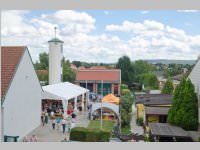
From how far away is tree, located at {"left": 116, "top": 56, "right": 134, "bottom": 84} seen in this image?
4978 centimetres

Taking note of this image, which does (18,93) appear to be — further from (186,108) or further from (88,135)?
(186,108)

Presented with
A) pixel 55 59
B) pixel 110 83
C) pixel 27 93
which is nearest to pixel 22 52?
pixel 27 93

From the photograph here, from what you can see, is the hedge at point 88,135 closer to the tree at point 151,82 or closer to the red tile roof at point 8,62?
the red tile roof at point 8,62

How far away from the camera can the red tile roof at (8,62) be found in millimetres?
12047

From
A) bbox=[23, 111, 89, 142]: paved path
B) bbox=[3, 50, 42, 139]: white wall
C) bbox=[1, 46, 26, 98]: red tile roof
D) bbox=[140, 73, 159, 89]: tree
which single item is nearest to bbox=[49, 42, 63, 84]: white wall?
bbox=[23, 111, 89, 142]: paved path

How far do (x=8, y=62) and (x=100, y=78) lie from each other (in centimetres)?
2700

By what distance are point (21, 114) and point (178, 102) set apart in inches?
305

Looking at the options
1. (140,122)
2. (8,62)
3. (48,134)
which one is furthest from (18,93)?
(140,122)

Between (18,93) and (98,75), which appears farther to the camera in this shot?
(98,75)

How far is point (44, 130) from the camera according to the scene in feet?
52.9

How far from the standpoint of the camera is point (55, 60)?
1105 inches

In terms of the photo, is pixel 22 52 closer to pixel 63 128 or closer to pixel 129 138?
pixel 63 128

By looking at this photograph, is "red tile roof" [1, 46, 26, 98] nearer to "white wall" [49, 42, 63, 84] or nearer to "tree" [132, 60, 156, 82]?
"white wall" [49, 42, 63, 84]

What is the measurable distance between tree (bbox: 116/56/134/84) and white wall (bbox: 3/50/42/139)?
33.9m
